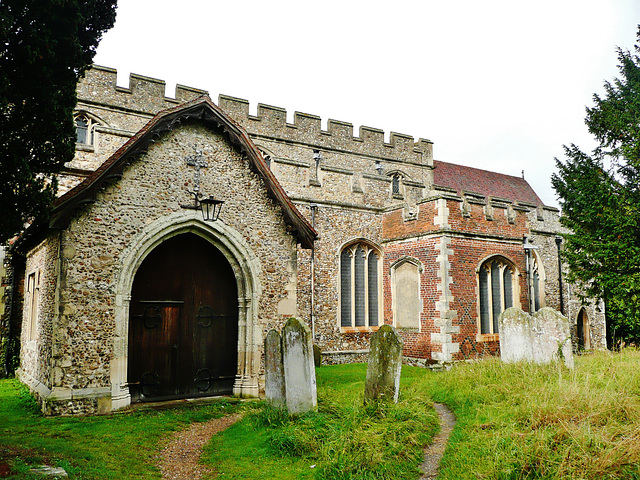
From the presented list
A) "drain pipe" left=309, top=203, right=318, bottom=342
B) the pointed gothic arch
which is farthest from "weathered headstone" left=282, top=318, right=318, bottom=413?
"drain pipe" left=309, top=203, right=318, bottom=342

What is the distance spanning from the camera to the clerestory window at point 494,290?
14.5m

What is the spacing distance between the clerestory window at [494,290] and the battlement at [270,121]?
9.47 metres

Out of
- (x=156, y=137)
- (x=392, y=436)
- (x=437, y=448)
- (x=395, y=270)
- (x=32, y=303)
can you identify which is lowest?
(x=437, y=448)

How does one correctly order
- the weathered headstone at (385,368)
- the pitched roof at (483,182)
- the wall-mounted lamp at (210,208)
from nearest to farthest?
the weathered headstone at (385,368) < the wall-mounted lamp at (210,208) < the pitched roof at (483,182)

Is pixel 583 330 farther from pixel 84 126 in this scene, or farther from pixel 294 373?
pixel 84 126

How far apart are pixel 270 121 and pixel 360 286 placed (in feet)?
29.1

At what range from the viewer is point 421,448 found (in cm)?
589

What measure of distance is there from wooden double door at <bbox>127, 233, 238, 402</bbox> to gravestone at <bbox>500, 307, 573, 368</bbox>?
5.97 m

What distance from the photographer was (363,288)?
1570 centimetres

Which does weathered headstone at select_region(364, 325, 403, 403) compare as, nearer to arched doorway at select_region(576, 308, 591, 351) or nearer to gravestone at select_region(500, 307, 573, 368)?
gravestone at select_region(500, 307, 573, 368)

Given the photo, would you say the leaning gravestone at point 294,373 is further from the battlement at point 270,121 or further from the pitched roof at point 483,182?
the pitched roof at point 483,182

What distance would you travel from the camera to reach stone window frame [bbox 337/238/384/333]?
1521 cm

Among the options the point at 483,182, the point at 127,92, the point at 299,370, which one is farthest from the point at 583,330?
the point at 127,92

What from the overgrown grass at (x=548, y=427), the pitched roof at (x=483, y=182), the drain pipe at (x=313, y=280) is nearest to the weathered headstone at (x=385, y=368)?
the overgrown grass at (x=548, y=427)
